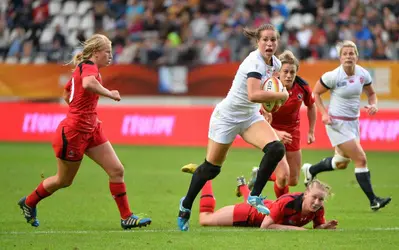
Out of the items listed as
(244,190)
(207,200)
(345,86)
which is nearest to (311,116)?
(345,86)

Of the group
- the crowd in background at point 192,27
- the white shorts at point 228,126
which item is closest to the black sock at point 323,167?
the white shorts at point 228,126

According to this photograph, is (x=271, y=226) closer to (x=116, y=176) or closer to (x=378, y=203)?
(x=116, y=176)

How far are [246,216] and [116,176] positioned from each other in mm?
1528

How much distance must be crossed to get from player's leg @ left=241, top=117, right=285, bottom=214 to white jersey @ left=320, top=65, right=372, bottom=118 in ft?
10.8

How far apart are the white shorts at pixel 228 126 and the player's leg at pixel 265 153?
7cm

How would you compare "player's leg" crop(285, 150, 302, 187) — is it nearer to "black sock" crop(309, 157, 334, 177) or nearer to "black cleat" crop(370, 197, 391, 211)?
"black cleat" crop(370, 197, 391, 211)

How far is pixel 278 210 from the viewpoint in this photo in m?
9.47

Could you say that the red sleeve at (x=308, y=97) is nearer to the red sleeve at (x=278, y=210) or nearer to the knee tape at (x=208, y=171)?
the red sleeve at (x=278, y=210)

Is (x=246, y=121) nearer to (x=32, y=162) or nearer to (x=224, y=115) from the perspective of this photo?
(x=224, y=115)

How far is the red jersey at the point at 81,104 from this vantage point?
9570 millimetres

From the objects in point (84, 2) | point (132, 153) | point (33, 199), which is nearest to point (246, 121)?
point (33, 199)

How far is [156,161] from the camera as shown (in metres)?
19.2

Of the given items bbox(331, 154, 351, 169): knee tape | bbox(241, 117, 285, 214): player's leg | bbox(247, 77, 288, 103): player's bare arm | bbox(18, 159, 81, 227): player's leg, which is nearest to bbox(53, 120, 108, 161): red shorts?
bbox(18, 159, 81, 227): player's leg

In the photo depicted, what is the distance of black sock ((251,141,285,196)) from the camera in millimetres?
9102
